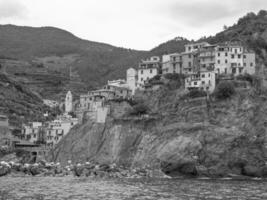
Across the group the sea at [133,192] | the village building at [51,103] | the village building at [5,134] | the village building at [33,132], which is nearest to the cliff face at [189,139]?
the sea at [133,192]

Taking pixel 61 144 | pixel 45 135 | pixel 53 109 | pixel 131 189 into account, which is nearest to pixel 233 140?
pixel 131 189

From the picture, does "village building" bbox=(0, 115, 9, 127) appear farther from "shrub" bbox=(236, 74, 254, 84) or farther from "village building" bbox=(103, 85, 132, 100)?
"shrub" bbox=(236, 74, 254, 84)

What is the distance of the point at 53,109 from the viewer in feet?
543

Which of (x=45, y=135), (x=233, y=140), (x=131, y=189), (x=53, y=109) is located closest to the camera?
(x=131, y=189)

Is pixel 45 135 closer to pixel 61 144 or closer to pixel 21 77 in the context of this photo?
pixel 61 144

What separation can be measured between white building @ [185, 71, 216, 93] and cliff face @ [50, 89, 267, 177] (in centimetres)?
385

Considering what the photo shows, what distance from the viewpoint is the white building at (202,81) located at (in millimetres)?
99994

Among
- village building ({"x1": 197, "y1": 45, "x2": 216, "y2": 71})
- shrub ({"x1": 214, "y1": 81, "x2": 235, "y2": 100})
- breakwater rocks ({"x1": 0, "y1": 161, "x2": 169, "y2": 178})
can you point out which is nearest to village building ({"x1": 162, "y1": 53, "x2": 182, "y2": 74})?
village building ({"x1": 197, "y1": 45, "x2": 216, "y2": 71})

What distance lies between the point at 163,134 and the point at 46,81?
111344 millimetres

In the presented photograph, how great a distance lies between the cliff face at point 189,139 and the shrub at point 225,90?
1105 mm

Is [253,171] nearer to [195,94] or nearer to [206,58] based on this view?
[195,94]

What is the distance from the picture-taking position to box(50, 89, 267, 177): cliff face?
85.7 m

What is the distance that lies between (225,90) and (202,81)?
7.84 meters

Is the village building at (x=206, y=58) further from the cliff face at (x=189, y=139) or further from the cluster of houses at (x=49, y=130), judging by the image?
the cluster of houses at (x=49, y=130)
